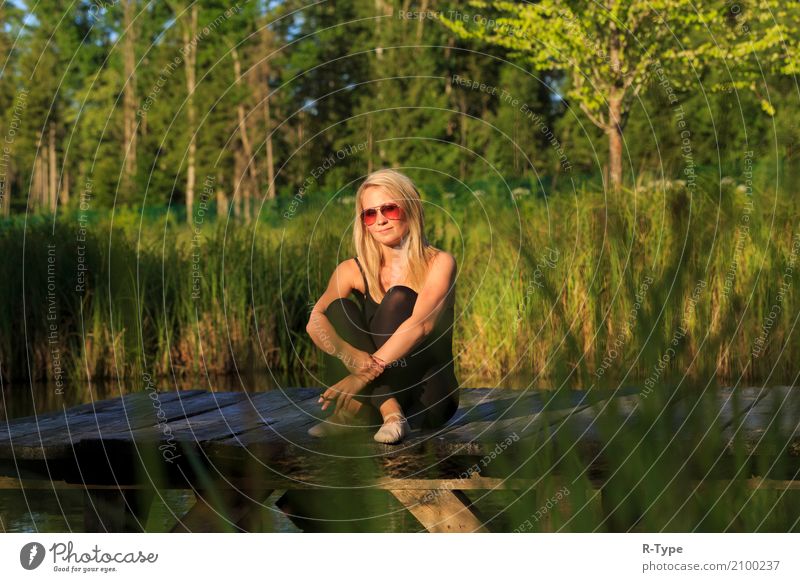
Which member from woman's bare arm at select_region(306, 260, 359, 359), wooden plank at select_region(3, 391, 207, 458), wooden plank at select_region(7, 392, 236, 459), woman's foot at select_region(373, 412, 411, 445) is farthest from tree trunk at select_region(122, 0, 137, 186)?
woman's foot at select_region(373, 412, 411, 445)

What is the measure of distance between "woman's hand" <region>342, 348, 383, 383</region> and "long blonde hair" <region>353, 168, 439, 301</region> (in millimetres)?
220

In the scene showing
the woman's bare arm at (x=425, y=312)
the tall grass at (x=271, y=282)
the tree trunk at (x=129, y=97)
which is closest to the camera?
the woman's bare arm at (x=425, y=312)

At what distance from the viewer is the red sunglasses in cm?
343

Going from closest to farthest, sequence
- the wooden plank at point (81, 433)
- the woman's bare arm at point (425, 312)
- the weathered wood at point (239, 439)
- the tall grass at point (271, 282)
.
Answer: the weathered wood at point (239, 439) < the woman's bare arm at point (425, 312) < the wooden plank at point (81, 433) < the tall grass at point (271, 282)

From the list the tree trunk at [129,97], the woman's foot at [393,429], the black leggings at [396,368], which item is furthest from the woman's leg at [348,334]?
the tree trunk at [129,97]

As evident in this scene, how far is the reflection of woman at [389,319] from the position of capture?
11.2 feet

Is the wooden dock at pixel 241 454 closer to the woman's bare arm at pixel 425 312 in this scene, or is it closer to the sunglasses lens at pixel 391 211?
the woman's bare arm at pixel 425 312

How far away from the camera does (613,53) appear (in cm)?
1323

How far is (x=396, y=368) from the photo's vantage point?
3.48 m

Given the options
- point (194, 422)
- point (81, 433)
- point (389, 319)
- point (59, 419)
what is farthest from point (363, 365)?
point (59, 419)

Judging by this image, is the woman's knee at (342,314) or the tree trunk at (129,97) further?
the tree trunk at (129,97)

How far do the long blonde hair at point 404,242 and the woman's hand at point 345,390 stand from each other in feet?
0.93
